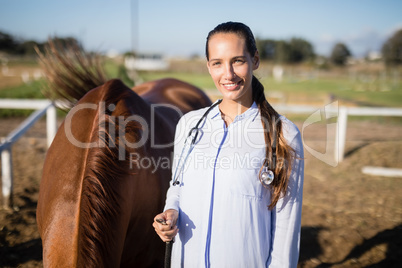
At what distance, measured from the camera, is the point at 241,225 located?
123 cm

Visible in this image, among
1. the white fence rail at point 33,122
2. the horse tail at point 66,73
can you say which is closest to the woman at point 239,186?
the white fence rail at point 33,122

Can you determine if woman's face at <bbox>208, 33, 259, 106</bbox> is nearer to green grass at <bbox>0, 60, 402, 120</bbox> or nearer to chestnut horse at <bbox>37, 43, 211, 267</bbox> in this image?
chestnut horse at <bbox>37, 43, 211, 267</bbox>

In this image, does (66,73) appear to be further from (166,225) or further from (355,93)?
(355,93)

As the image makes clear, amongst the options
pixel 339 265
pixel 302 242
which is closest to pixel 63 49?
pixel 302 242

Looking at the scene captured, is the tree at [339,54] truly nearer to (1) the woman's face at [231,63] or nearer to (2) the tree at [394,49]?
(2) the tree at [394,49]

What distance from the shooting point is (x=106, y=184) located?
53.6 inches

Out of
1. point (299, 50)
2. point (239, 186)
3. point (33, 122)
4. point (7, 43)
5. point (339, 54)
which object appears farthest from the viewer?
point (339, 54)

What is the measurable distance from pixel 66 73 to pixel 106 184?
94.7 inches

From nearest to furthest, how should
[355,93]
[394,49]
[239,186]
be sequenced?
[239,186], [355,93], [394,49]

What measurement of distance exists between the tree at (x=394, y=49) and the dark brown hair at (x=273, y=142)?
51.4m

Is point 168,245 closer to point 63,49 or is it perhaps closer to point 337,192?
point 63,49

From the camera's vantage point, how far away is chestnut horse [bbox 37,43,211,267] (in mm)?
1224

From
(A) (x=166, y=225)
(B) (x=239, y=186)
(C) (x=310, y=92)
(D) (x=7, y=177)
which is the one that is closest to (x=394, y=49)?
(C) (x=310, y=92)

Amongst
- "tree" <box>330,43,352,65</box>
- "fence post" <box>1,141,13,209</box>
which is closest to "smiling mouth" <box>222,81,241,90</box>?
"fence post" <box>1,141,13,209</box>
